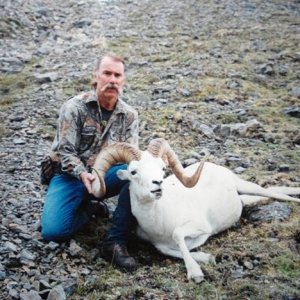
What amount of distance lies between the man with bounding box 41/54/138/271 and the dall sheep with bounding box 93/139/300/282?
0.21 m

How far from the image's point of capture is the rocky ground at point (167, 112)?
4.63m

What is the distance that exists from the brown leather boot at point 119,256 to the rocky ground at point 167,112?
113 millimetres

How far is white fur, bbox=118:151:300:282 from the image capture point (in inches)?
195

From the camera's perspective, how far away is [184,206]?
5.50 m

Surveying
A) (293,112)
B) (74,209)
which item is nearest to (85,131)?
(74,209)

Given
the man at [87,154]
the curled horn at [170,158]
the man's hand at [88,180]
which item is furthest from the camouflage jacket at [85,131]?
the curled horn at [170,158]

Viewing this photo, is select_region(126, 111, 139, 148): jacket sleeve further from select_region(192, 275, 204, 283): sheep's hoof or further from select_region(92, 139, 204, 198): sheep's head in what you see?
select_region(192, 275, 204, 283): sheep's hoof

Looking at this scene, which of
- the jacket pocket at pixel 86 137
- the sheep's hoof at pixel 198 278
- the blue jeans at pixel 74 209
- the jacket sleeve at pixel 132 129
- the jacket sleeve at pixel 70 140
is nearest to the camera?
the sheep's hoof at pixel 198 278

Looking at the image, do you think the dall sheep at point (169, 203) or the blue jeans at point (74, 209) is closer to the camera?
the dall sheep at point (169, 203)

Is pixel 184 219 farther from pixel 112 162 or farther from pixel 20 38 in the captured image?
pixel 20 38

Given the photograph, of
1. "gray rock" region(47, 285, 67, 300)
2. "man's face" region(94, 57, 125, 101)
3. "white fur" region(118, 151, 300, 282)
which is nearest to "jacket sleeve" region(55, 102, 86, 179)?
"man's face" region(94, 57, 125, 101)

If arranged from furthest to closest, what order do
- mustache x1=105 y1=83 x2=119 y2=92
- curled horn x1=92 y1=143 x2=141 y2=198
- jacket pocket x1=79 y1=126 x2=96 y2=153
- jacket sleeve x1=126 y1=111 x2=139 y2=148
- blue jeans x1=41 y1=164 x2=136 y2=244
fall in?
jacket sleeve x1=126 y1=111 x2=139 y2=148, jacket pocket x1=79 y1=126 x2=96 y2=153, mustache x1=105 y1=83 x2=119 y2=92, blue jeans x1=41 y1=164 x2=136 y2=244, curled horn x1=92 y1=143 x2=141 y2=198

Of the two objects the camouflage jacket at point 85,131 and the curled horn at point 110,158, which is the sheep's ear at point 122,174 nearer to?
the curled horn at point 110,158

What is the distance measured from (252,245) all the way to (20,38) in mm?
13190
